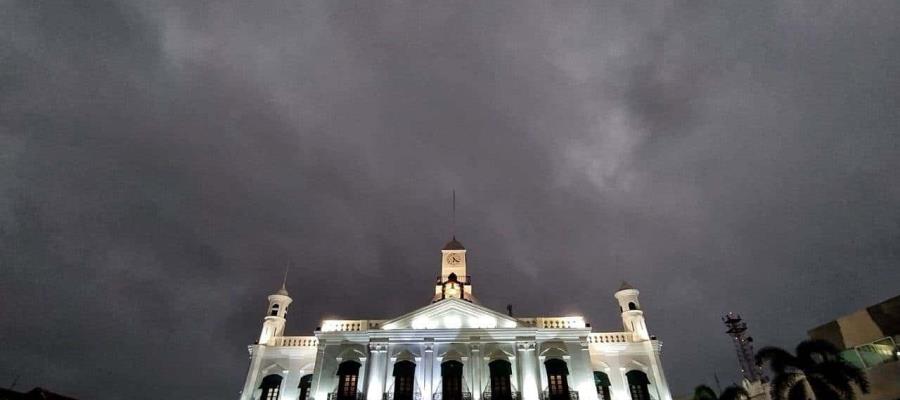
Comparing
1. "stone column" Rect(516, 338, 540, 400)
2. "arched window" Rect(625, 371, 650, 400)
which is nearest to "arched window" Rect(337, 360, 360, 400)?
"stone column" Rect(516, 338, 540, 400)

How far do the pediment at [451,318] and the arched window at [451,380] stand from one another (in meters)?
2.53

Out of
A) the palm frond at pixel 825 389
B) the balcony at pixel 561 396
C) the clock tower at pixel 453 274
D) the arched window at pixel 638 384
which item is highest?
the clock tower at pixel 453 274

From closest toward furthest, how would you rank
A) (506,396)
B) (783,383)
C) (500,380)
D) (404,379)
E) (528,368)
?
(783,383), (506,396), (500,380), (528,368), (404,379)

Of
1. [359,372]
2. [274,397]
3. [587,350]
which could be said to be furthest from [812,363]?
[274,397]

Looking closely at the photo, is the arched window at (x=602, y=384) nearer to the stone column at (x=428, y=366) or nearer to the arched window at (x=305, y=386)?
the stone column at (x=428, y=366)

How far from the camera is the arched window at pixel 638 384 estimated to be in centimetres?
2830

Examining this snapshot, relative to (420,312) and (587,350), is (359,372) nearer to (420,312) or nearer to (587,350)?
(420,312)

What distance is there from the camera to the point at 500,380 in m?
27.8

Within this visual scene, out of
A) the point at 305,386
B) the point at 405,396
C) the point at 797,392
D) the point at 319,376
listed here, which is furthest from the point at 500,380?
the point at 797,392

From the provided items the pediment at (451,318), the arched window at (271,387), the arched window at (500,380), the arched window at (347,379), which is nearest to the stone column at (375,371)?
the arched window at (347,379)

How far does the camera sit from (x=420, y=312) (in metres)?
30.1

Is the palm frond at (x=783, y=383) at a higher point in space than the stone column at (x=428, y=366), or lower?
lower

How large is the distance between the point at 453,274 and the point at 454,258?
97.1 inches

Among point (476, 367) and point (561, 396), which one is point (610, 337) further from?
point (476, 367)
